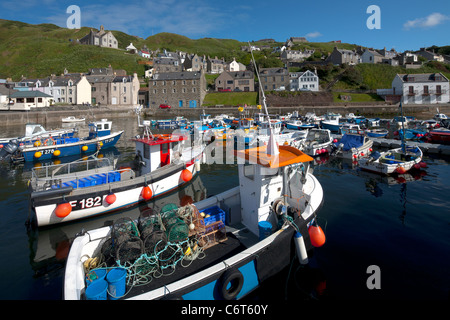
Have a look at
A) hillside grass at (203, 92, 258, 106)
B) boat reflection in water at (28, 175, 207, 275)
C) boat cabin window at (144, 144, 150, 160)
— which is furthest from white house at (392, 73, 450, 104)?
boat reflection in water at (28, 175, 207, 275)

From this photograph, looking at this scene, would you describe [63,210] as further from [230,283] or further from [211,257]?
[230,283]

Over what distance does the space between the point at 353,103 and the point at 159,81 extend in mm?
51971

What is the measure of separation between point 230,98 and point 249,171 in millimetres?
66460

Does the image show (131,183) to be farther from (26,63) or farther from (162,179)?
(26,63)

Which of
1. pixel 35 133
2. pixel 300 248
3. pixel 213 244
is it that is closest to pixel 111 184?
pixel 213 244

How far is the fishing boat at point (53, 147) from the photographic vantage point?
22.0 meters

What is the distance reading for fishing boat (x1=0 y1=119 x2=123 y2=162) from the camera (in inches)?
867

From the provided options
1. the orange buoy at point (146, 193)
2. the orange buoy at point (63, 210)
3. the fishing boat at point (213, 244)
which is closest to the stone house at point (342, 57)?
the orange buoy at point (146, 193)

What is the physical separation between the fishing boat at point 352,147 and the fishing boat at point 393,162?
7.57 ft

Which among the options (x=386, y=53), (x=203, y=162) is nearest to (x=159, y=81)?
(x=203, y=162)

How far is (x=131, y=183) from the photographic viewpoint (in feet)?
39.6

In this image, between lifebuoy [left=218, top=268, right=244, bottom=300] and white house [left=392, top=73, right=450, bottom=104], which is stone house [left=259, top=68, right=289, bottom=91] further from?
lifebuoy [left=218, top=268, right=244, bottom=300]

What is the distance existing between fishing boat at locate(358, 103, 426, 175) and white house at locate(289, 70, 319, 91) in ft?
188

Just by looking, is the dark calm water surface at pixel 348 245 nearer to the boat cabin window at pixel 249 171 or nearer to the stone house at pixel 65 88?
the boat cabin window at pixel 249 171
